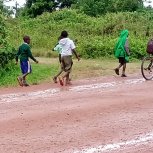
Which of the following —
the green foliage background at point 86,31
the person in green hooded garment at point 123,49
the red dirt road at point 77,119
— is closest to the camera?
the red dirt road at point 77,119

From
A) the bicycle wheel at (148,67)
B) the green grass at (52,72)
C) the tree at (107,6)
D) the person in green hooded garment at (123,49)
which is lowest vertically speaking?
the green grass at (52,72)

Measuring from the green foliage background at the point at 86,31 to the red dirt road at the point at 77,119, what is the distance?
1036cm

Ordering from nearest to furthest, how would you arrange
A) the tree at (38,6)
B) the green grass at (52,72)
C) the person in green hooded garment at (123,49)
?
the green grass at (52,72)
the person in green hooded garment at (123,49)
the tree at (38,6)

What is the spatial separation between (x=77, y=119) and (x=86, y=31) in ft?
74.1

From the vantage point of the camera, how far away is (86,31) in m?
30.8

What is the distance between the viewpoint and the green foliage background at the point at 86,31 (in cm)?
2320

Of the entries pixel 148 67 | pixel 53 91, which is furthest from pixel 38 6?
pixel 53 91

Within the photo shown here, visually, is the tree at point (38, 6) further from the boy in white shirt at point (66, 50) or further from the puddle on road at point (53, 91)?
the puddle on road at point (53, 91)

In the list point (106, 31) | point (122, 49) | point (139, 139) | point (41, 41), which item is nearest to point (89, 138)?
point (139, 139)

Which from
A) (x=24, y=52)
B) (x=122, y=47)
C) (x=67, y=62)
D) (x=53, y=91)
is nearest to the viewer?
(x=53, y=91)

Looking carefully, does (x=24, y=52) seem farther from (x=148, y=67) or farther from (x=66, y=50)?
(x=148, y=67)

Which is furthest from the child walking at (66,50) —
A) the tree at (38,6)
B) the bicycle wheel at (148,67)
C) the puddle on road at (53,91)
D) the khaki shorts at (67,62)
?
the tree at (38,6)

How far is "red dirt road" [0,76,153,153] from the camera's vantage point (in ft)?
22.5

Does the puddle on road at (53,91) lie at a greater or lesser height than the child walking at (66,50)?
lesser
